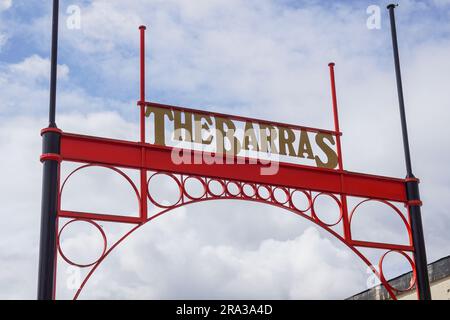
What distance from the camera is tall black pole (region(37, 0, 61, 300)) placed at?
1243 cm

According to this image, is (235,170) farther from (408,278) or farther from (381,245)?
(408,278)

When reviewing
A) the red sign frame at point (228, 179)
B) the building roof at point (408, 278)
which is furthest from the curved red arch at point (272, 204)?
the building roof at point (408, 278)

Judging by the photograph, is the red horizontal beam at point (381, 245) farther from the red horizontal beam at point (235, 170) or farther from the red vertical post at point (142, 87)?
the red vertical post at point (142, 87)

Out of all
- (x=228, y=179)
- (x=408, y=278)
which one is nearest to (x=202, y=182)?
(x=228, y=179)

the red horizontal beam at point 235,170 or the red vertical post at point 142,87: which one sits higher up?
the red vertical post at point 142,87

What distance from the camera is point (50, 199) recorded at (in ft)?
42.3

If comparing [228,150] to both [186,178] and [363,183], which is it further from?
[363,183]

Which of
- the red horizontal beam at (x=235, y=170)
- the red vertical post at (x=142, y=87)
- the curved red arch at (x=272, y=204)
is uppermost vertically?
the red vertical post at (x=142, y=87)

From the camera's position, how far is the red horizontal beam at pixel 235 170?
13.8 metres

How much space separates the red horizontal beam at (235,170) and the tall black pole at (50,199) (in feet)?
0.94

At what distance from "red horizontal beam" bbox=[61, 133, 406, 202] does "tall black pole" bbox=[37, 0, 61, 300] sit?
288mm

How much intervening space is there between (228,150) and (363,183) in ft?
10.1
